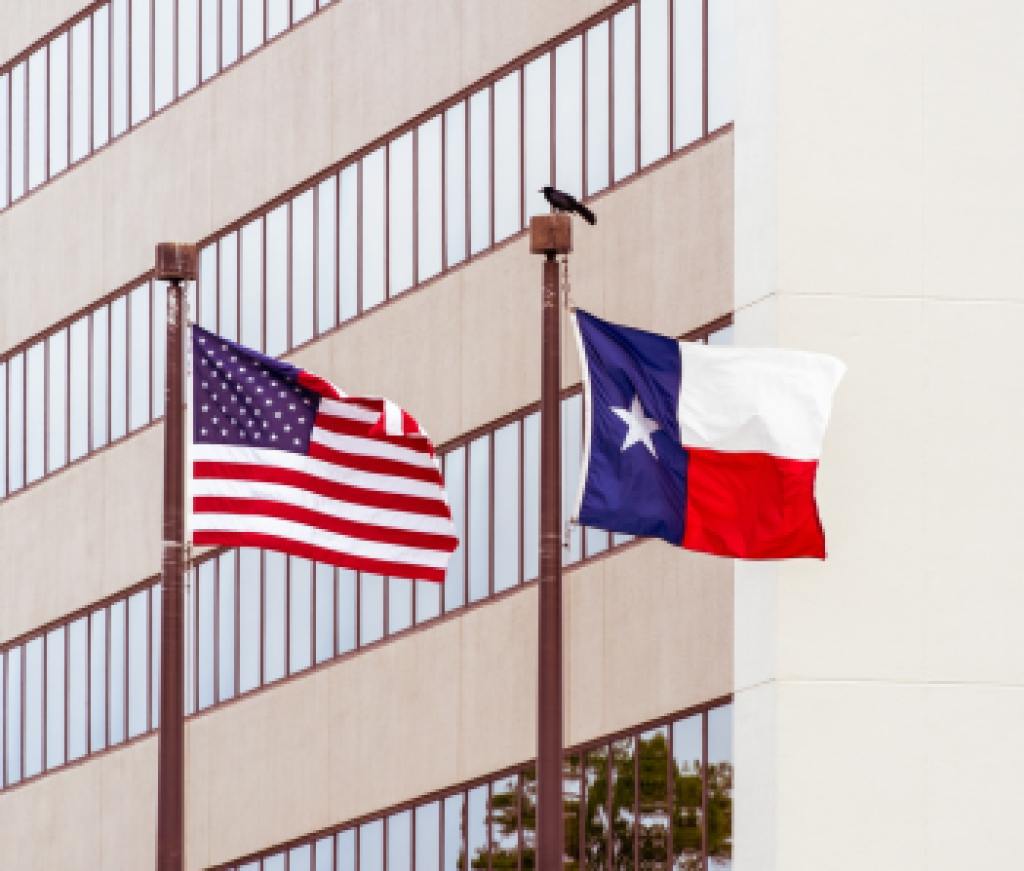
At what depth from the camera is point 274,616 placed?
43.5m

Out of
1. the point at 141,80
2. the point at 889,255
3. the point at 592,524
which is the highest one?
the point at 141,80

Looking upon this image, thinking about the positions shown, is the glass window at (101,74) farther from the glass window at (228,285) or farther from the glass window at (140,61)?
the glass window at (228,285)

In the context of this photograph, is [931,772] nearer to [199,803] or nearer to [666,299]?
[666,299]

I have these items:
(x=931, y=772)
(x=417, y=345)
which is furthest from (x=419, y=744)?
(x=931, y=772)

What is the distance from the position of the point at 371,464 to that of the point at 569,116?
13000 millimetres

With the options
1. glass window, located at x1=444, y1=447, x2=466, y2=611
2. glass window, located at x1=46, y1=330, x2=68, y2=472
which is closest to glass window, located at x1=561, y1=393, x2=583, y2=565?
glass window, located at x1=444, y1=447, x2=466, y2=611

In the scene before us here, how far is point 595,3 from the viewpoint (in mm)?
38500

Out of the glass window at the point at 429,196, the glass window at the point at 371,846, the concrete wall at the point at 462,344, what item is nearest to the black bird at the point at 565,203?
the concrete wall at the point at 462,344

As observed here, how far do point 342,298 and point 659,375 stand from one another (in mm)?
16858

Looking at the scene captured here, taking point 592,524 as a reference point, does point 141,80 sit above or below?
above

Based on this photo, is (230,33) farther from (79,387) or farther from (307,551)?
(307,551)

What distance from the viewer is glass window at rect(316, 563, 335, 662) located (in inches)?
1665

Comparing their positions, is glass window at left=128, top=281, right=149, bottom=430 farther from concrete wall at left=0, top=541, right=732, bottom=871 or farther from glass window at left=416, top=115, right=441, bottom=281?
glass window at left=416, top=115, right=441, bottom=281

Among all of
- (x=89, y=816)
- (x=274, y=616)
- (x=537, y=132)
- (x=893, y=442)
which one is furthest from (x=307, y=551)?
(x=89, y=816)
